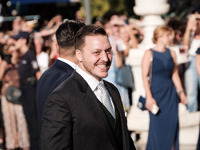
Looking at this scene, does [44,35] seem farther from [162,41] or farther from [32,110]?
[162,41]

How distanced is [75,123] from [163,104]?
340 cm

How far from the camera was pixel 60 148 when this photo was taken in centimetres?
247

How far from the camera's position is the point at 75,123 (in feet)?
8.32

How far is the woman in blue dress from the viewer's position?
571 cm

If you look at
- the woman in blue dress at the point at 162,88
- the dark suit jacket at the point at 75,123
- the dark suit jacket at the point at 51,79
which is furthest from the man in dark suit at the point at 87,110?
the woman in blue dress at the point at 162,88

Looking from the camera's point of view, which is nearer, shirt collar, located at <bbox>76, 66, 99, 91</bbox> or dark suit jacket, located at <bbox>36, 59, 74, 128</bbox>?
shirt collar, located at <bbox>76, 66, 99, 91</bbox>

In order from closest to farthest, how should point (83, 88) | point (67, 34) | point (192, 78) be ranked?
point (83, 88), point (67, 34), point (192, 78)

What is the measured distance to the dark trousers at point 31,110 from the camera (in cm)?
710

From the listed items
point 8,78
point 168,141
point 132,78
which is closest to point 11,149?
point 8,78

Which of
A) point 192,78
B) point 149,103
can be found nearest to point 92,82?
point 149,103

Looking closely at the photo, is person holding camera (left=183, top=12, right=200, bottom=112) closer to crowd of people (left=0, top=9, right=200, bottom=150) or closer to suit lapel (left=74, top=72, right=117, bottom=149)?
crowd of people (left=0, top=9, right=200, bottom=150)

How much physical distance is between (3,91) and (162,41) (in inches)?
126

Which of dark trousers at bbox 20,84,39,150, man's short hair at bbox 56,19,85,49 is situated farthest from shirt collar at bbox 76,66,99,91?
dark trousers at bbox 20,84,39,150

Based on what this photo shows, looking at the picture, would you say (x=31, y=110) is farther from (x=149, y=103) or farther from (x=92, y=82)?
(x=92, y=82)
